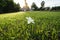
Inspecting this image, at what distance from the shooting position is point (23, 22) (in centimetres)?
115

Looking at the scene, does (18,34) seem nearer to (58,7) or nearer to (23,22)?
(23,22)

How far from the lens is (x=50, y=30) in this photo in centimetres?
109

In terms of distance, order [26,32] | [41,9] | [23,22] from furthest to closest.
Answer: [41,9] < [23,22] < [26,32]

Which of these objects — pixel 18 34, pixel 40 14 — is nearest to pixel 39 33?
pixel 18 34

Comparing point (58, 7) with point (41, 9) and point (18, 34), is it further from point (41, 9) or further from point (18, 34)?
point (18, 34)

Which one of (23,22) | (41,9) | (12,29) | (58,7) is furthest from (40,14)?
(12,29)

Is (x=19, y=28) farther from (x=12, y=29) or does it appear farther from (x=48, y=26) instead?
(x=48, y=26)

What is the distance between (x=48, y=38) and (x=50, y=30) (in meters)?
0.05

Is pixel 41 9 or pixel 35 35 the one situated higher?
pixel 41 9

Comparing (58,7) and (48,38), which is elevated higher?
(58,7)

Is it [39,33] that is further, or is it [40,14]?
[40,14]

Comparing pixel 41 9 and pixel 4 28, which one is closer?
pixel 4 28

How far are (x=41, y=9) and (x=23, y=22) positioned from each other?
30 centimetres

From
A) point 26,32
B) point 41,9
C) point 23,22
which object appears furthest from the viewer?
point 41,9
